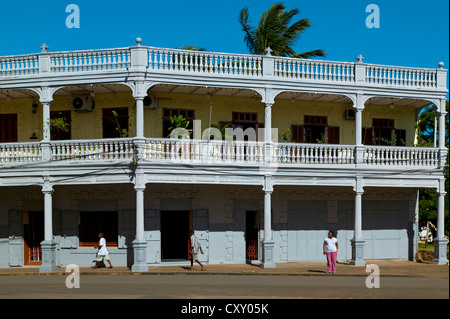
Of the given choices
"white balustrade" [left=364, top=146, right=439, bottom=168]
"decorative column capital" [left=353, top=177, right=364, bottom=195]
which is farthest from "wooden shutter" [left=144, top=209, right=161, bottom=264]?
"white balustrade" [left=364, top=146, right=439, bottom=168]

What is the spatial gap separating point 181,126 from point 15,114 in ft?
22.8

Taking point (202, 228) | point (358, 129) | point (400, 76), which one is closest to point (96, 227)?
point (202, 228)

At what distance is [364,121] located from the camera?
2514 centimetres

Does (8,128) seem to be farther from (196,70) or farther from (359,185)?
(359,185)

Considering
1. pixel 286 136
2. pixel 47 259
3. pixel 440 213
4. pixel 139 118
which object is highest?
pixel 139 118

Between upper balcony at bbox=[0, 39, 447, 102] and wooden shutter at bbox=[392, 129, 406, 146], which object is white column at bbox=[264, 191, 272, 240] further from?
wooden shutter at bbox=[392, 129, 406, 146]

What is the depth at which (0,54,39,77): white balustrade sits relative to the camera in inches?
843

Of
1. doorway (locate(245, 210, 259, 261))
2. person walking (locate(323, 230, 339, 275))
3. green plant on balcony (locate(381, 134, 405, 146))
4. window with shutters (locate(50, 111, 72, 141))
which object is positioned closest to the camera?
person walking (locate(323, 230, 339, 275))

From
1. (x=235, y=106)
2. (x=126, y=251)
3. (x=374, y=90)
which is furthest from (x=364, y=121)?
(x=126, y=251)

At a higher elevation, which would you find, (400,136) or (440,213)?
(400,136)

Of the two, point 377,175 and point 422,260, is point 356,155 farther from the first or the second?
point 422,260

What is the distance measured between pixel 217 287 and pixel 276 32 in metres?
16.6

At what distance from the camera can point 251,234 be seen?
2341cm

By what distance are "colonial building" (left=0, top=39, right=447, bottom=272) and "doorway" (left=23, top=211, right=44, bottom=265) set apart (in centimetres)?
4
